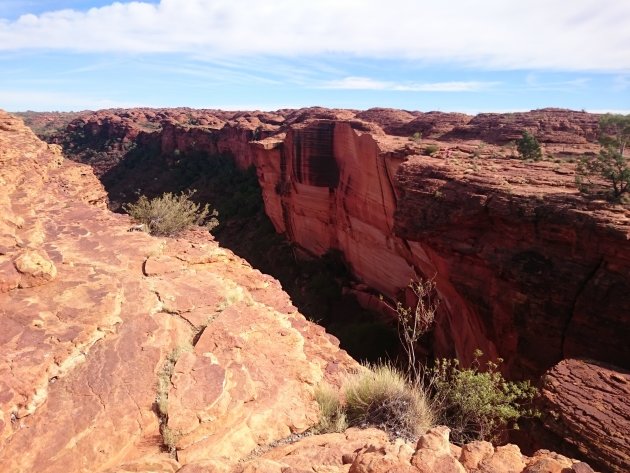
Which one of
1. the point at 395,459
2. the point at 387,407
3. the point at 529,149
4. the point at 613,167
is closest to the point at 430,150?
the point at 529,149

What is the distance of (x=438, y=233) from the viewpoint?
34.0 ft

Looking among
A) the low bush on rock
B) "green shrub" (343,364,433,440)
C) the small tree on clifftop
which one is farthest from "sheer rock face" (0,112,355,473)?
the small tree on clifftop

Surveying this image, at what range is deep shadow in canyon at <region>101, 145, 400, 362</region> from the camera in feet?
49.3

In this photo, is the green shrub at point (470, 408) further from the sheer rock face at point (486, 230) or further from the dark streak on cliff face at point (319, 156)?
the dark streak on cliff face at point (319, 156)

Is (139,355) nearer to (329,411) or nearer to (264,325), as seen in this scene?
(264,325)

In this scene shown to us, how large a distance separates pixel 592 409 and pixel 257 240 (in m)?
22.2

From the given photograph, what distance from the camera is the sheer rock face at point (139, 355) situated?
302cm

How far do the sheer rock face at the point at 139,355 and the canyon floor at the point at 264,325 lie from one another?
0.02 metres

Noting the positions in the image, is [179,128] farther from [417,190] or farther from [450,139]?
[417,190]

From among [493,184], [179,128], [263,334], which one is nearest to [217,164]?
[179,128]

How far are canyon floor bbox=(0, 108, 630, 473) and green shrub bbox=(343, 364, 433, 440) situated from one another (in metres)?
0.31

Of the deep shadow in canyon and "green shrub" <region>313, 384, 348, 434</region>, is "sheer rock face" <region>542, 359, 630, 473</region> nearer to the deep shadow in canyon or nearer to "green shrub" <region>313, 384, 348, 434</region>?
the deep shadow in canyon

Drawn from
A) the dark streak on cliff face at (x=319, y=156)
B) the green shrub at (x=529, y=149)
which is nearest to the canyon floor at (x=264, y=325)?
the green shrub at (x=529, y=149)

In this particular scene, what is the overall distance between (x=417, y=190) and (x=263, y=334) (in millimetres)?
7893
